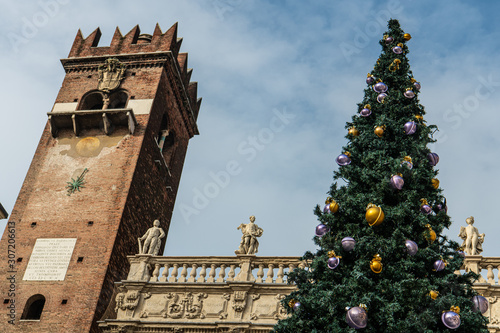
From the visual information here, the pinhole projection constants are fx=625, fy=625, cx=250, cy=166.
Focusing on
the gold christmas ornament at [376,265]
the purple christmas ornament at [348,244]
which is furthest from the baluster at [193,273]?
the gold christmas ornament at [376,265]

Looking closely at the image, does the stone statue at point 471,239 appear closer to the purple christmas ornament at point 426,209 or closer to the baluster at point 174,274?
the purple christmas ornament at point 426,209

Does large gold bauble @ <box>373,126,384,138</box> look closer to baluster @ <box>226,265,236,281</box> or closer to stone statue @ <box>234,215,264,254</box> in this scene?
stone statue @ <box>234,215,264,254</box>

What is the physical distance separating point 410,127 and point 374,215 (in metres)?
2.51

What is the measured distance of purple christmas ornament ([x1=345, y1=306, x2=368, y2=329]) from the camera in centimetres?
966

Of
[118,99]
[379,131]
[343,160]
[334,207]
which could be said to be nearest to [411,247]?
[334,207]

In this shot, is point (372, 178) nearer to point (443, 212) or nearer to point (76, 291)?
point (443, 212)

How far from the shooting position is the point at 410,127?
12.3 m

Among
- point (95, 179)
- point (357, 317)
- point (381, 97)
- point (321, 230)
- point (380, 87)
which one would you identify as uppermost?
point (95, 179)

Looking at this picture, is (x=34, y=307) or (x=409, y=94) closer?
(x=409, y=94)

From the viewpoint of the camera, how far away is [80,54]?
27484mm

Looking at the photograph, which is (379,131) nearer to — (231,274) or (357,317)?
(357,317)

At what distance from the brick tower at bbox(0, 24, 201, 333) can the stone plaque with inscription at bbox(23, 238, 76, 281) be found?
0.03 metres

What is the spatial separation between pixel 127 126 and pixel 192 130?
250 inches

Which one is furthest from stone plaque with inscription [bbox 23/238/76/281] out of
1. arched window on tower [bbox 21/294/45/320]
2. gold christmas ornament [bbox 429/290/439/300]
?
gold christmas ornament [bbox 429/290/439/300]
